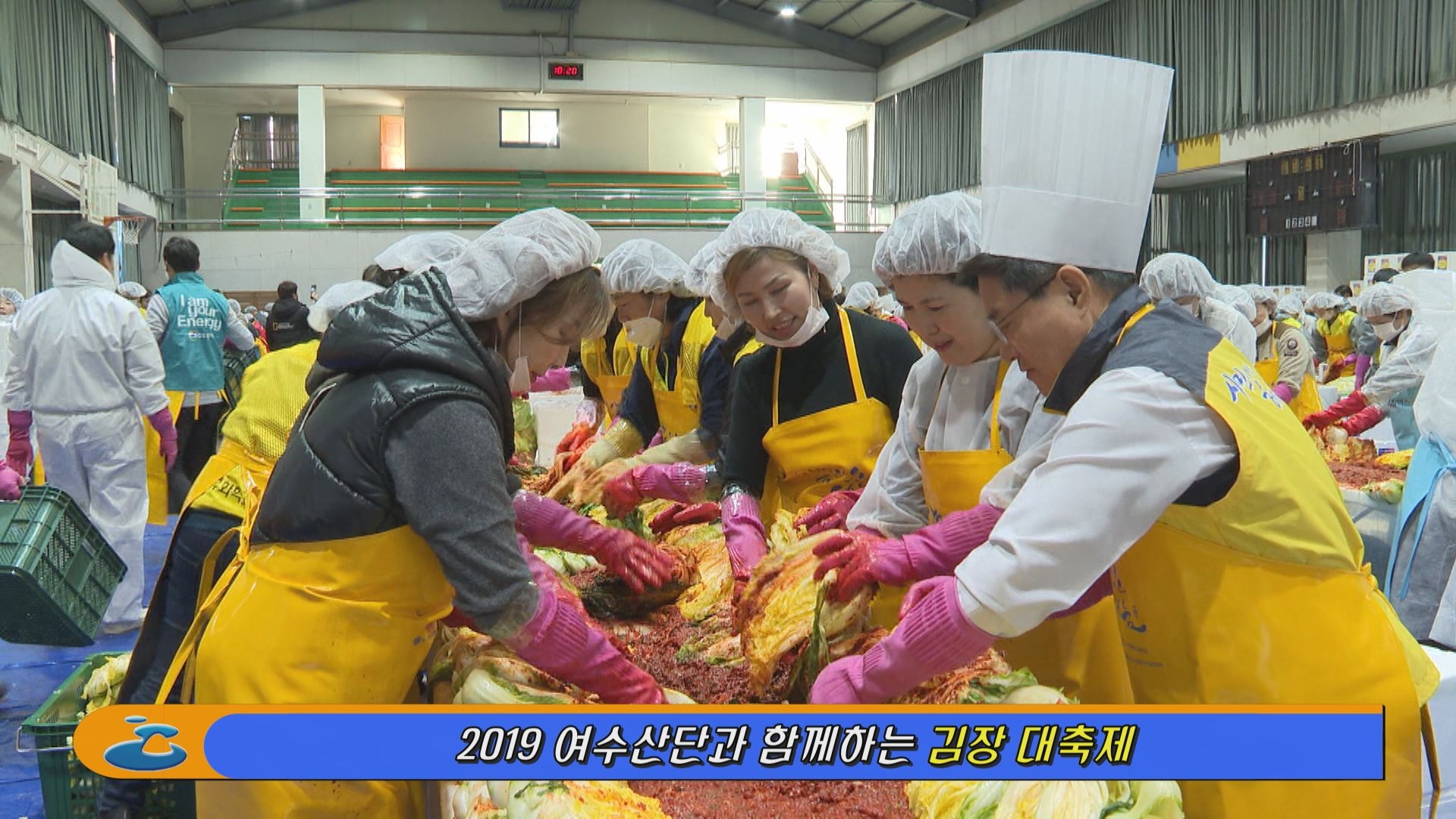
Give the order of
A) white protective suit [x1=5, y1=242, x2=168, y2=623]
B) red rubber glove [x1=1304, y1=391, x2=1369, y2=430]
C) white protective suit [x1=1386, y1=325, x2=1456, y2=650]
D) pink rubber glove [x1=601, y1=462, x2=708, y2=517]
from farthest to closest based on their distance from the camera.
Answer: red rubber glove [x1=1304, y1=391, x2=1369, y2=430]
white protective suit [x1=5, y1=242, x2=168, y2=623]
white protective suit [x1=1386, y1=325, x2=1456, y2=650]
pink rubber glove [x1=601, y1=462, x2=708, y2=517]

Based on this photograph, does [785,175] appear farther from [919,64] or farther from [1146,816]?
[1146,816]

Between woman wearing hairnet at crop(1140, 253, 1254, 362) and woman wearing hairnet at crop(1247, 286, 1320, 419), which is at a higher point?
woman wearing hairnet at crop(1140, 253, 1254, 362)

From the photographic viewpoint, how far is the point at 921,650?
1477 mm

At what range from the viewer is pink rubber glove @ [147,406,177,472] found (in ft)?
16.8

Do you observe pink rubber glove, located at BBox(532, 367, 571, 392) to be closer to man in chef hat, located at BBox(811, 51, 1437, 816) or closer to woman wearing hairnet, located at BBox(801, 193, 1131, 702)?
woman wearing hairnet, located at BBox(801, 193, 1131, 702)

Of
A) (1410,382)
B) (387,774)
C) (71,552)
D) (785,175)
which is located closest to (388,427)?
(387,774)

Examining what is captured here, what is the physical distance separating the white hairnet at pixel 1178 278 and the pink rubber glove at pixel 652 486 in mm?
3105

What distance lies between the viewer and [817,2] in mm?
19703

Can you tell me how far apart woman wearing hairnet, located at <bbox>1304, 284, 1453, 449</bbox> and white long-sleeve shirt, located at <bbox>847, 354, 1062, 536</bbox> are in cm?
335

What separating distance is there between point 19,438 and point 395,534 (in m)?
4.19

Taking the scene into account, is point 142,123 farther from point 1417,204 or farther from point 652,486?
point 652,486

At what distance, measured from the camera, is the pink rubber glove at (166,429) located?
5113 mm

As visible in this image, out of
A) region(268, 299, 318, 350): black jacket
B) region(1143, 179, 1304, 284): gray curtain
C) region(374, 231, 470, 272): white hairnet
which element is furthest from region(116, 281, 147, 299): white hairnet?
region(1143, 179, 1304, 284): gray curtain

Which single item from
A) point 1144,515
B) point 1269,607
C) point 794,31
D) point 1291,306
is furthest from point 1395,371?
point 794,31
